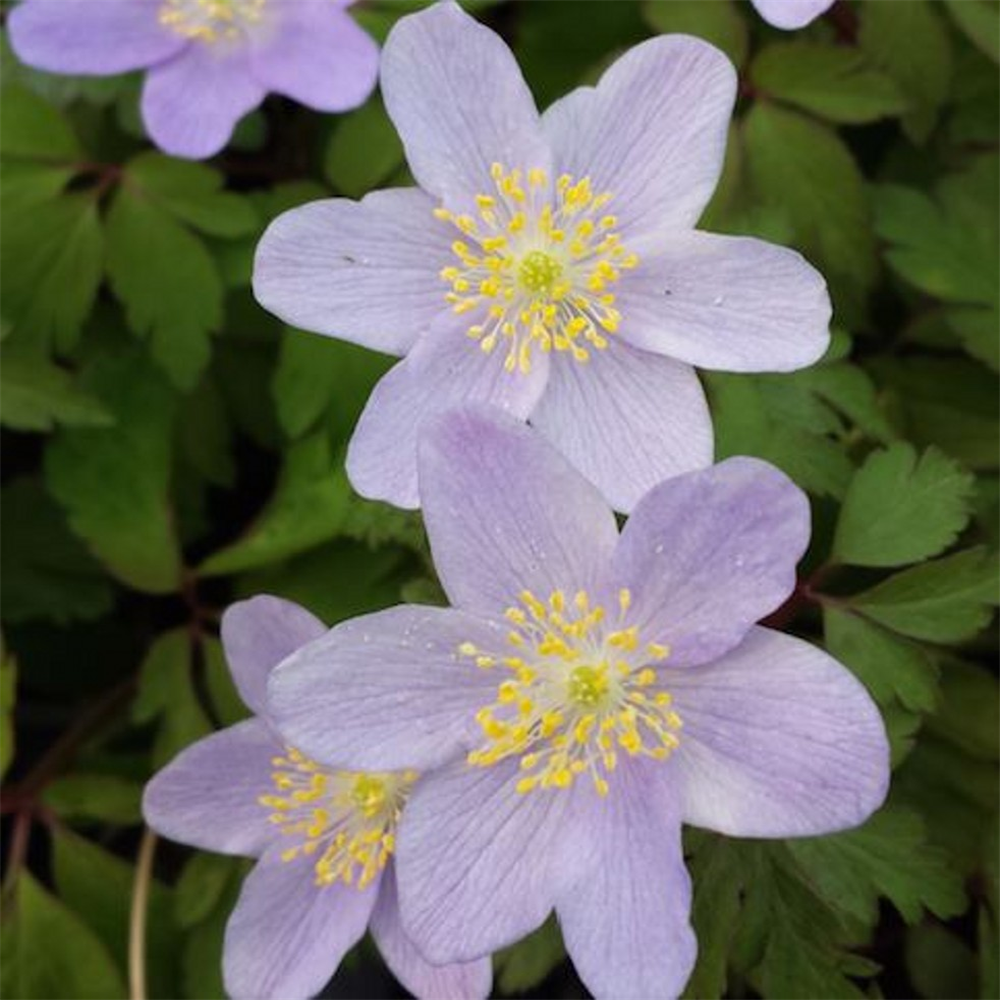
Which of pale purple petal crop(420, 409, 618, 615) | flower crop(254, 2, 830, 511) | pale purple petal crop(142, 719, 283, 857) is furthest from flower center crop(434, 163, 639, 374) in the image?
pale purple petal crop(142, 719, 283, 857)

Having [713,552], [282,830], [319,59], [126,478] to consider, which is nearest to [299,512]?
[126,478]

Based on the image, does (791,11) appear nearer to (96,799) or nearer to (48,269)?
(48,269)

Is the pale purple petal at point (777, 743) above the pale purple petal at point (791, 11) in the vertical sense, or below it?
below

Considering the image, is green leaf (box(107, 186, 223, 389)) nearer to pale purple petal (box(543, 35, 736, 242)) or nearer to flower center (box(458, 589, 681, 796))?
pale purple petal (box(543, 35, 736, 242))

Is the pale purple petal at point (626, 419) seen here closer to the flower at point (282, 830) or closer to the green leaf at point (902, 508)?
the green leaf at point (902, 508)

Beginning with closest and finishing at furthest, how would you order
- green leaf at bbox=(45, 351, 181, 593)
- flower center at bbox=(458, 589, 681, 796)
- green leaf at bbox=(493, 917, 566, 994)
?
flower center at bbox=(458, 589, 681, 796) → green leaf at bbox=(493, 917, 566, 994) → green leaf at bbox=(45, 351, 181, 593)

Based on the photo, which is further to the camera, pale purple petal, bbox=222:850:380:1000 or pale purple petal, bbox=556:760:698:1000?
pale purple petal, bbox=222:850:380:1000

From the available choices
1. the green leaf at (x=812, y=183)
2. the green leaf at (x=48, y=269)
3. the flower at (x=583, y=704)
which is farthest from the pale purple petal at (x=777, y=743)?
the green leaf at (x=48, y=269)
